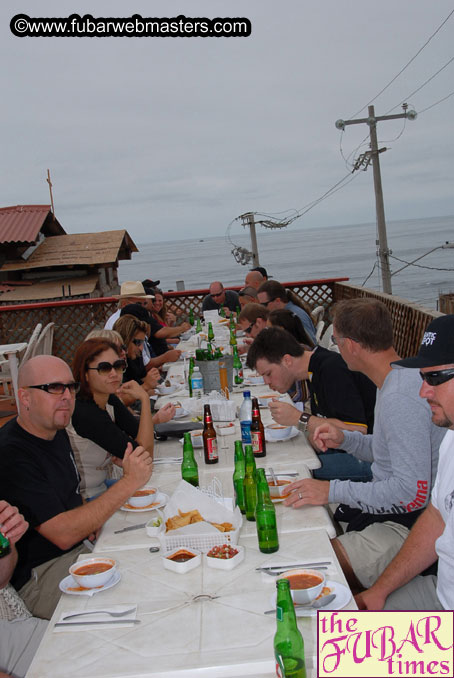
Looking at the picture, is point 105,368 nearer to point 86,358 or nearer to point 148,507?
point 86,358

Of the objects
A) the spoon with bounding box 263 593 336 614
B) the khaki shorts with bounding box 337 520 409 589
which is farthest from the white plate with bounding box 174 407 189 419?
the spoon with bounding box 263 593 336 614

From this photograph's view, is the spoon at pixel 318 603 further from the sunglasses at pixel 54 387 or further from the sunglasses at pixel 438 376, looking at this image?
the sunglasses at pixel 54 387

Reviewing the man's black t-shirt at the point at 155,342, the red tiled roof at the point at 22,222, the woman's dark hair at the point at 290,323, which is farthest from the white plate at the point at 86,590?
the red tiled roof at the point at 22,222

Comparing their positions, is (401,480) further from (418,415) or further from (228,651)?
(228,651)

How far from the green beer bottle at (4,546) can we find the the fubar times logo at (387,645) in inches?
49.3

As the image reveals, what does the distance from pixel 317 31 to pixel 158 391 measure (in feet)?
26.1

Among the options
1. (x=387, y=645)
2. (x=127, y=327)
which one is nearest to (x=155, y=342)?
(x=127, y=327)

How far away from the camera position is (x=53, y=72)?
10.3m

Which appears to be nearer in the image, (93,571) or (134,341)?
(93,571)

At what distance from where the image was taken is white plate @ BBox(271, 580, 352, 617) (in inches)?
61.1

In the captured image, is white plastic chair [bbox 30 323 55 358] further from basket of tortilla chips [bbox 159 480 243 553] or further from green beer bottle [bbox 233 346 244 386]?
basket of tortilla chips [bbox 159 480 243 553]

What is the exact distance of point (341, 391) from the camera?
3285 mm

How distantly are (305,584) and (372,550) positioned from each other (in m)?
0.78

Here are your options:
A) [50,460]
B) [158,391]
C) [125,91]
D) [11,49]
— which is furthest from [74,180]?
[50,460]
